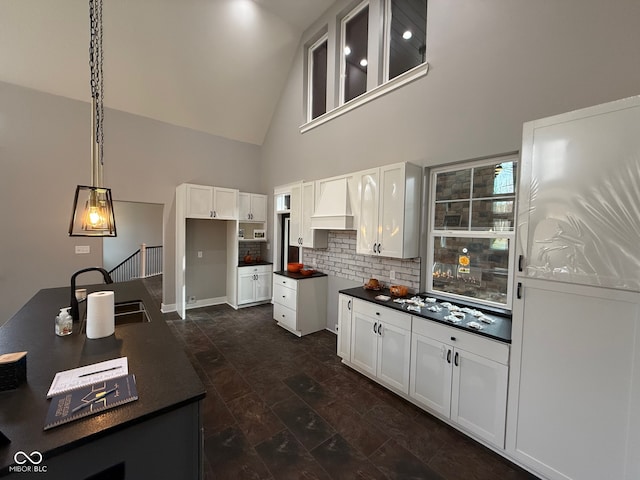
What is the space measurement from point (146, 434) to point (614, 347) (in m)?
2.46

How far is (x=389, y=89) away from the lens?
329 cm

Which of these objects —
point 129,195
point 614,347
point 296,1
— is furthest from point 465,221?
point 129,195

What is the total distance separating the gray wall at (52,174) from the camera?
384cm

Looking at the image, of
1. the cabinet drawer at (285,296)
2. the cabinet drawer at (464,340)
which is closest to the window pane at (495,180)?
the cabinet drawer at (464,340)

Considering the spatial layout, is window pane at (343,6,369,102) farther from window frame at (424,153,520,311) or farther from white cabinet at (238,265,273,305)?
white cabinet at (238,265,273,305)

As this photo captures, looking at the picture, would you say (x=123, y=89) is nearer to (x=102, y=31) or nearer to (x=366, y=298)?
(x=102, y=31)

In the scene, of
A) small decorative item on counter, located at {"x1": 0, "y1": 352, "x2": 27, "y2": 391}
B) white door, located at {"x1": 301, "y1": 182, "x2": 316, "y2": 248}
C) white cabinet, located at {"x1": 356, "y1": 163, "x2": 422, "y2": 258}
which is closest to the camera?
small decorative item on counter, located at {"x1": 0, "y1": 352, "x2": 27, "y2": 391}

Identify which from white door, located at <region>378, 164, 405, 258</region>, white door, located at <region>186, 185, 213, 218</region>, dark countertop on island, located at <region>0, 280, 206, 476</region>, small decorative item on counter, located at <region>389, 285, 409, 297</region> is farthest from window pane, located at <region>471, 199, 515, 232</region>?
white door, located at <region>186, 185, 213, 218</region>

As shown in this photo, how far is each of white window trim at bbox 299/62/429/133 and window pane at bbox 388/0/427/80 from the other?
0.83ft

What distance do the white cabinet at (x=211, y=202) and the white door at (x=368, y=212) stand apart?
3.00 m

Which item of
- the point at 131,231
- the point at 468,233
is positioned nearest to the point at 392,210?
the point at 468,233

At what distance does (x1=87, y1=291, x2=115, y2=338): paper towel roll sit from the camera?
65.7 inches

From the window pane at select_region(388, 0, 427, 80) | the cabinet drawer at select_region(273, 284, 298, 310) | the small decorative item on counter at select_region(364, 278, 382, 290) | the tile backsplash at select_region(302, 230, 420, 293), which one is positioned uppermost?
the window pane at select_region(388, 0, 427, 80)

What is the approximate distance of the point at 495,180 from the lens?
2555 mm
